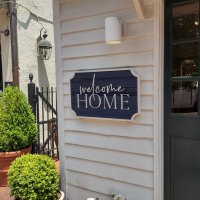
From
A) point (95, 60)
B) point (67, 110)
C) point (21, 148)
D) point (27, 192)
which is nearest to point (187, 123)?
point (95, 60)

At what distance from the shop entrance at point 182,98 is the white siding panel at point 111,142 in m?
0.21

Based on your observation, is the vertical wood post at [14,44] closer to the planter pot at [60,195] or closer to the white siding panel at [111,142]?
the white siding panel at [111,142]

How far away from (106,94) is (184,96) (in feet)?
2.52

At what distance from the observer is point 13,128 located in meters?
3.93

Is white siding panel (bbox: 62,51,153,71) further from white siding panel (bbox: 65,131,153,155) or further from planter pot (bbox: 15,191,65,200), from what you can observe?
planter pot (bbox: 15,191,65,200)

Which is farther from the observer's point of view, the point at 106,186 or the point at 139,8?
the point at 106,186

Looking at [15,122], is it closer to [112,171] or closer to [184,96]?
[112,171]

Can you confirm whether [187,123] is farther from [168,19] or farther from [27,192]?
[27,192]

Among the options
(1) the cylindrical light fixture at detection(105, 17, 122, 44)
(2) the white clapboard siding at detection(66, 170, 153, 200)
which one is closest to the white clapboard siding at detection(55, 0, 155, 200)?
(2) the white clapboard siding at detection(66, 170, 153, 200)

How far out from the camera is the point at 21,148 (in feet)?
13.2

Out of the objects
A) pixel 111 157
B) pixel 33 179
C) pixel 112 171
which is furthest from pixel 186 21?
pixel 33 179

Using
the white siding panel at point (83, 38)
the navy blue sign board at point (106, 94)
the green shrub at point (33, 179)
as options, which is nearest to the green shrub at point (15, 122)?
the green shrub at point (33, 179)

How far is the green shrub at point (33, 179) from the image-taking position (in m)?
2.91

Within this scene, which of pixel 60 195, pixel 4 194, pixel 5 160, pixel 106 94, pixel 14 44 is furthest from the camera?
pixel 14 44
